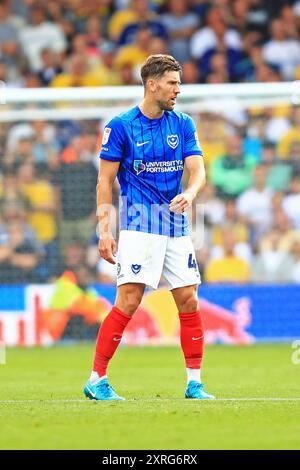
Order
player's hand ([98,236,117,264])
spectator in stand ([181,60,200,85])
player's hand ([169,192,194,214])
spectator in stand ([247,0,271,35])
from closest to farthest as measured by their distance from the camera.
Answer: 1. player's hand ([169,192,194,214])
2. player's hand ([98,236,117,264])
3. spectator in stand ([181,60,200,85])
4. spectator in stand ([247,0,271,35])

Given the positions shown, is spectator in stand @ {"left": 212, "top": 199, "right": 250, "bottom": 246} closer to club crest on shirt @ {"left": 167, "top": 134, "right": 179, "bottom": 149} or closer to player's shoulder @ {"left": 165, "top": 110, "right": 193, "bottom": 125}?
player's shoulder @ {"left": 165, "top": 110, "right": 193, "bottom": 125}

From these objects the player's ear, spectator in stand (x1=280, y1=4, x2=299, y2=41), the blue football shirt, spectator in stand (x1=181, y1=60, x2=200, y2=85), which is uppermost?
spectator in stand (x1=280, y1=4, x2=299, y2=41)

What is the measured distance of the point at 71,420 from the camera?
7309mm

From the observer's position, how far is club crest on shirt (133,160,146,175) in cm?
854

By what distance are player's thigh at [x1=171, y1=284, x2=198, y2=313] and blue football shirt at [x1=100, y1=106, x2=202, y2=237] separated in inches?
16.3

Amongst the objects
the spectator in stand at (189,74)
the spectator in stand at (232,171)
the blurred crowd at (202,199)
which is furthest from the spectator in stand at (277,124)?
the spectator in stand at (189,74)

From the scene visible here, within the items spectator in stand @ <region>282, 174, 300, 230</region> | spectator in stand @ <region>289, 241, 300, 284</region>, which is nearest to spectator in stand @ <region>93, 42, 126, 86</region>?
spectator in stand @ <region>282, 174, 300, 230</region>

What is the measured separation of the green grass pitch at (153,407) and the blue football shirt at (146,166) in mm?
1332

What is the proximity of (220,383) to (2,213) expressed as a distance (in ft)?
23.0

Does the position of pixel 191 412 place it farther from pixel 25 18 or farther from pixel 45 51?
pixel 25 18

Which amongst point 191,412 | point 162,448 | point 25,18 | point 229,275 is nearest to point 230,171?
point 229,275

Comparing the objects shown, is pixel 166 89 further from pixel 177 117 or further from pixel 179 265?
pixel 179 265

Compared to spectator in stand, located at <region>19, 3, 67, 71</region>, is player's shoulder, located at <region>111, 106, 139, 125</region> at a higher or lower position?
lower

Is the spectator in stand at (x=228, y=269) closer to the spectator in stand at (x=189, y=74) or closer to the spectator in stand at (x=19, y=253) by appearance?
the spectator in stand at (x=19, y=253)
